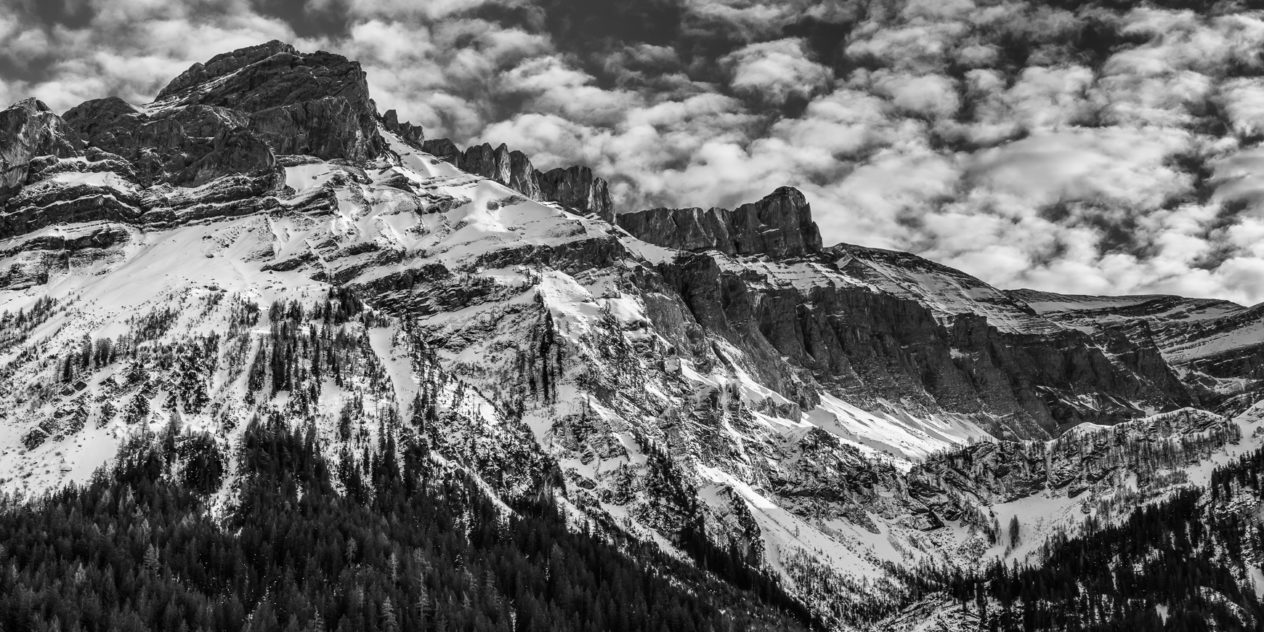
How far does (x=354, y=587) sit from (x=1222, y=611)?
136m

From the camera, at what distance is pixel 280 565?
165 meters

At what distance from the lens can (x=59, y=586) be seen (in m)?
144

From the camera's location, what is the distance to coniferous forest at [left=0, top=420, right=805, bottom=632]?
146 metres

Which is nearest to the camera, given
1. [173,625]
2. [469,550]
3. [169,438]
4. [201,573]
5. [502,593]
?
[173,625]

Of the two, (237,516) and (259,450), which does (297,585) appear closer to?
(237,516)

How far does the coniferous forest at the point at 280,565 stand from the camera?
14612cm

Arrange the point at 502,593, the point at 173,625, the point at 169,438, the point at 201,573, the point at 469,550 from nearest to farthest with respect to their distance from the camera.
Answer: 1. the point at 173,625
2. the point at 201,573
3. the point at 502,593
4. the point at 469,550
5. the point at 169,438

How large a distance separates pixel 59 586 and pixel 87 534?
16.1 m

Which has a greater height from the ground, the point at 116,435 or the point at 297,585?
the point at 116,435

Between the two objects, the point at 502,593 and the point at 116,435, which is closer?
the point at 502,593

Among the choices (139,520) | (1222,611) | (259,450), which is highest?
(259,450)

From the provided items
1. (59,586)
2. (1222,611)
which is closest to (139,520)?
(59,586)

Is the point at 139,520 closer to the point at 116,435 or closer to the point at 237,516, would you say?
the point at 237,516

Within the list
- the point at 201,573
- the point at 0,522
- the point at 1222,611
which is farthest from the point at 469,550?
the point at 1222,611
